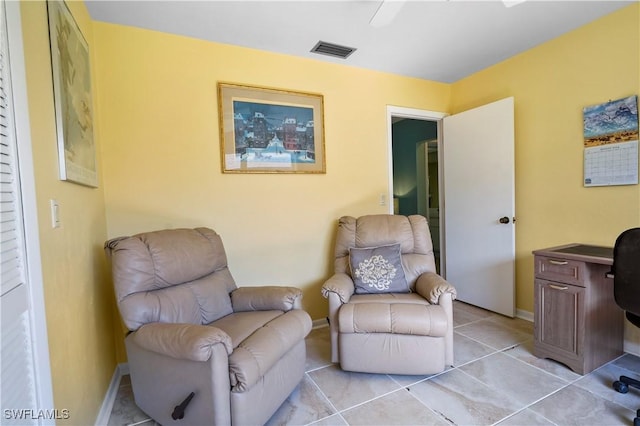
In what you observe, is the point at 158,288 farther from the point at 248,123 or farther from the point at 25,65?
the point at 248,123

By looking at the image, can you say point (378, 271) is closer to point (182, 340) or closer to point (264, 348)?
point (264, 348)

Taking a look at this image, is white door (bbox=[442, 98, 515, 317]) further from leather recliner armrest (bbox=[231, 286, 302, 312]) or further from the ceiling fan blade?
leather recliner armrest (bbox=[231, 286, 302, 312])

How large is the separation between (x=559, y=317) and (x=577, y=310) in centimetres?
13

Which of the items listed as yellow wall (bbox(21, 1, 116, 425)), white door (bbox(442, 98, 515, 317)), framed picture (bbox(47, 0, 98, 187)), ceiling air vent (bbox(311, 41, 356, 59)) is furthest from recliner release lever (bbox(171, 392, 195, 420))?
white door (bbox(442, 98, 515, 317))

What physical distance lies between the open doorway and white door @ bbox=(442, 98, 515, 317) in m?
1.41

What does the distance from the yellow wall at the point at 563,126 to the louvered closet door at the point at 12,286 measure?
10.9 ft

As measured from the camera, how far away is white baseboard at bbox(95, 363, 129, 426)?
161 centimetres

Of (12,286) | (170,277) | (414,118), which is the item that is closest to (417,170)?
(414,118)

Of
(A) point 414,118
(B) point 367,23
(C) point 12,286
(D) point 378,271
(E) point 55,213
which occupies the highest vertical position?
(B) point 367,23

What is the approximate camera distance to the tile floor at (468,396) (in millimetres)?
1582

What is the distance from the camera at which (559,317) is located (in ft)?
6.68

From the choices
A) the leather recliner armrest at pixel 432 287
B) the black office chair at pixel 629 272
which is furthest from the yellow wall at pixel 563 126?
the leather recliner armrest at pixel 432 287

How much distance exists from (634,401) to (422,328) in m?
1.16

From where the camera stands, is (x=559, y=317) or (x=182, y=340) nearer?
(x=182, y=340)
